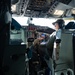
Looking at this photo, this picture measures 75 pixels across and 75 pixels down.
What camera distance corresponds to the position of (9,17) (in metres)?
1.48

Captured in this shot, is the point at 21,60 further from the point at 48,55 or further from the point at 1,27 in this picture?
the point at 48,55

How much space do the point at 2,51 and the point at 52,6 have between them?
12.8 feet

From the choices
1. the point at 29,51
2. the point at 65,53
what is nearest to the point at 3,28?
the point at 29,51

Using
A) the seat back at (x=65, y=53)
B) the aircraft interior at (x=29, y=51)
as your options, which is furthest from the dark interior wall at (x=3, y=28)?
the seat back at (x=65, y=53)

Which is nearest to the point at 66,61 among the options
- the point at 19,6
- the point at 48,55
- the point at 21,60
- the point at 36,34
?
the point at 48,55

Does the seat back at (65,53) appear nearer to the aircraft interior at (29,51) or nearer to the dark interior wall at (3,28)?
the aircraft interior at (29,51)

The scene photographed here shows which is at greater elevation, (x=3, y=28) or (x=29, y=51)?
(x=3, y=28)

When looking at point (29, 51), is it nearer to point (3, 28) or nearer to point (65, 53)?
point (65, 53)

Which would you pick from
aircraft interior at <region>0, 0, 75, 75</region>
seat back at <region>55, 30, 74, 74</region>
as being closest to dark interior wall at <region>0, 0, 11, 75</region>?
aircraft interior at <region>0, 0, 75, 75</region>

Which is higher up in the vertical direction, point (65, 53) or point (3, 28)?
point (3, 28)

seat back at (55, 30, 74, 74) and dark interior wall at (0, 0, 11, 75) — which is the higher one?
dark interior wall at (0, 0, 11, 75)

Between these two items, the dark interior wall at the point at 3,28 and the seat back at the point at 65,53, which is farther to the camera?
the seat back at the point at 65,53

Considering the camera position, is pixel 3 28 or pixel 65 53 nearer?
pixel 3 28

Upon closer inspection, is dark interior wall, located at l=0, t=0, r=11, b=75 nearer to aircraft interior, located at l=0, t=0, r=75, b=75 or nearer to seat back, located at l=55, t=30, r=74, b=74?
aircraft interior, located at l=0, t=0, r=75, b=75
